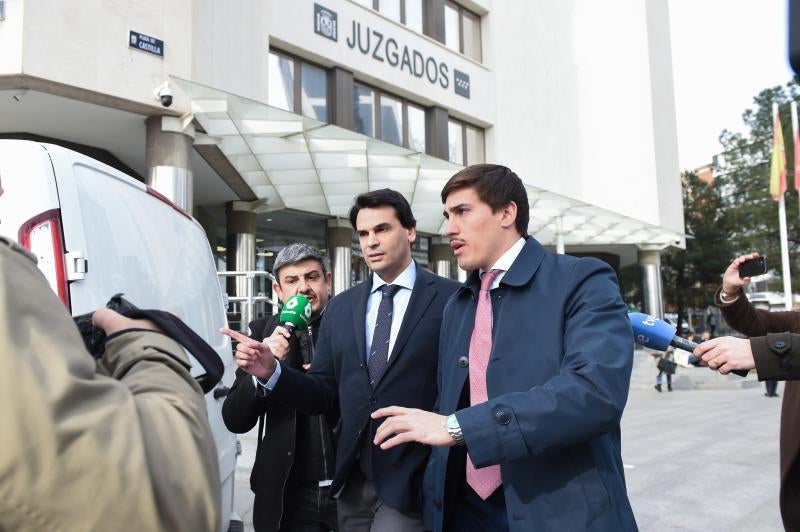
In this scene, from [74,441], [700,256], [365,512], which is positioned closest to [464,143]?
[365,512]

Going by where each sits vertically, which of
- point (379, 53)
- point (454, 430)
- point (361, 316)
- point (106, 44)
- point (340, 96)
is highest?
point (379, 53)

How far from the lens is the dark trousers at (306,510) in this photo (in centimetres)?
298

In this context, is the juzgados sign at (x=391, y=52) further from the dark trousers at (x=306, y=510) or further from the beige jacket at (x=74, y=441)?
the beige jacket at (x=74, y=441)

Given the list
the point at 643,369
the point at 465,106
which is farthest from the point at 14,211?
the point at 643,369

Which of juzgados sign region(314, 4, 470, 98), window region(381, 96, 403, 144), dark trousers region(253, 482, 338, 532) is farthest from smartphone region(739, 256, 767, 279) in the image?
window region(381, 96, 403, 144)

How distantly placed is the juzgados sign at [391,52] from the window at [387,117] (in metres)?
0.93

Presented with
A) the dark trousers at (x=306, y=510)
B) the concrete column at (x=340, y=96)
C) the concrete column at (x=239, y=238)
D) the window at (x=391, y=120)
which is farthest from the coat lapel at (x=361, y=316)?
the window at (x=391, y=120)

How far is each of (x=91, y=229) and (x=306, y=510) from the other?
63.5 inches

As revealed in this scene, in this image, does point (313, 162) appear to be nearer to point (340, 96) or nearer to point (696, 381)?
point (340, 96)

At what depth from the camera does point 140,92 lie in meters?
10.9

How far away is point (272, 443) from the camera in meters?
3.03

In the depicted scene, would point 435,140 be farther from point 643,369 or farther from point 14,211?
point 14,211

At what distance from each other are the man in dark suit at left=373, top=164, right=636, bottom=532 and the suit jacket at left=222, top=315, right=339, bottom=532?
89 centimetres

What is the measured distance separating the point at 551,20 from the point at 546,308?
1084 inches
